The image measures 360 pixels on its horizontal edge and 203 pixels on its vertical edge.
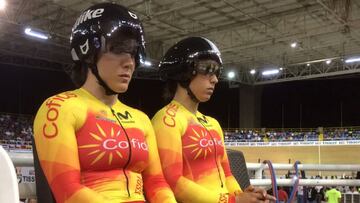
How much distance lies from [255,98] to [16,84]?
474 inches

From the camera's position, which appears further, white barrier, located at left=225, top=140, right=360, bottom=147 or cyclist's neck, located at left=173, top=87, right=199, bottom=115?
white barrier, located at left=225, top=140, right=360, bottom=147

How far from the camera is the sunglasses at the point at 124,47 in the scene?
1.81m

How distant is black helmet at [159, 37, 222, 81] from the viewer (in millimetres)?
2418

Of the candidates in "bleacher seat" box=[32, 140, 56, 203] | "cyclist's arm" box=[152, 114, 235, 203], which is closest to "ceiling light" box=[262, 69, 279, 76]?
"cyclist's arm" box=[152, 114, 235, 203]

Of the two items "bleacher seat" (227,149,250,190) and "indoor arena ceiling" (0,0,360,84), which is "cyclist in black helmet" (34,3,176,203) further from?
"indoor arena ceiling" (0,0,360,84)

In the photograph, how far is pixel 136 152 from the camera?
1.80 metres

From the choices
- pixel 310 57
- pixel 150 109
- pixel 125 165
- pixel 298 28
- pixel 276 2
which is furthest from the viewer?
pixel 150 109

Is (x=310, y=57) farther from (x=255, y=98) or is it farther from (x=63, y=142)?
(x=63, y=142)

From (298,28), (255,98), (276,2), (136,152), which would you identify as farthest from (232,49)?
(136,152)

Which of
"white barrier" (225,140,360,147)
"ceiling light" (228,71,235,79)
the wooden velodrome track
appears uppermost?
"ceiling light" (228,71,235,79)

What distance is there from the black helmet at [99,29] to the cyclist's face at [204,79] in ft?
1.92

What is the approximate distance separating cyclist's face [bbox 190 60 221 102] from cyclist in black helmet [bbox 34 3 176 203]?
20.5 inches

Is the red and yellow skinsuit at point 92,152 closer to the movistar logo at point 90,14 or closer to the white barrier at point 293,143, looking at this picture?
the movistar logo at point 90,14

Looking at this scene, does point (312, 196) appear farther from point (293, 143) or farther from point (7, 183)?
point (7, 183)
